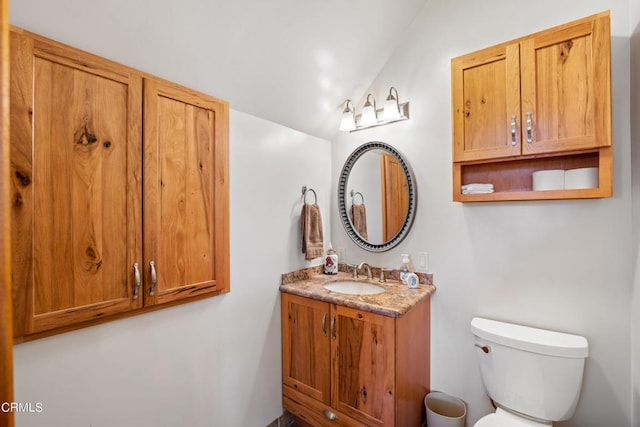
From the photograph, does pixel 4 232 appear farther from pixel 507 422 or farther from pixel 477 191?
pixel 507 422

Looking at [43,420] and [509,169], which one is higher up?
[509,169]

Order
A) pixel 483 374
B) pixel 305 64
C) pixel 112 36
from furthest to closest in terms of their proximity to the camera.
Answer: pixel 305 64 → pixel 483 374 → pixel 112 36

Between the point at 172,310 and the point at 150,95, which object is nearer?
the point at 150,95

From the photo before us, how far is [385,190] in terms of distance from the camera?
82.4 inches

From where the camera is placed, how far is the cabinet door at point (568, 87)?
1.24 meters

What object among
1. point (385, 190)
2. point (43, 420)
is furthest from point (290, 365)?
point (385, 190)

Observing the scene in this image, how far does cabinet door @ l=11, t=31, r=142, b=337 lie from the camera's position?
3.16 feet

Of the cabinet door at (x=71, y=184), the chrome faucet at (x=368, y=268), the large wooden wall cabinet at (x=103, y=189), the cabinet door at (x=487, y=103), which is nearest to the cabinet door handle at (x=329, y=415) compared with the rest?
the chrome faucet at (x=368, y=268)

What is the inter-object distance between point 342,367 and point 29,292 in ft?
4.69

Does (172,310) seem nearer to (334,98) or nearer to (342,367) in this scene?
(342,367)

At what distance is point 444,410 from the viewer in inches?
71.6

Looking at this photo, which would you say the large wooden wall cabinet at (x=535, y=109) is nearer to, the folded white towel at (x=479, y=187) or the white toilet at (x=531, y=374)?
the folded white towel at (x=479, y=187)

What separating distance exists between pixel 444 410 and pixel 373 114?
6.51 feet

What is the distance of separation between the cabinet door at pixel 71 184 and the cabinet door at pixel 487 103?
1.60 metres
